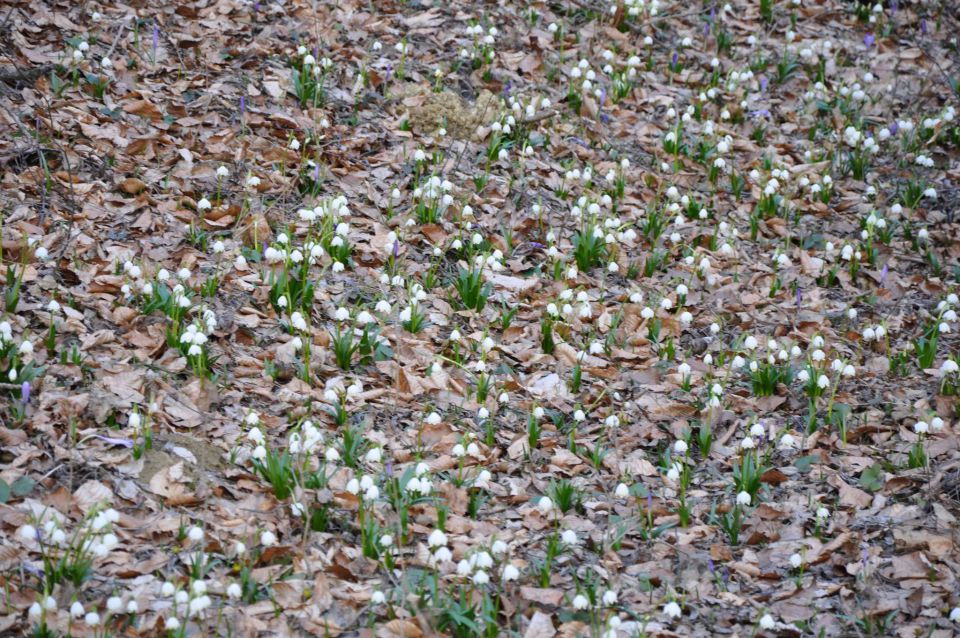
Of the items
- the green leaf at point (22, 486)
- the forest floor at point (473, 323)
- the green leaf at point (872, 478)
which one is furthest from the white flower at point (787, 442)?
the green leaf at point (22, 486)

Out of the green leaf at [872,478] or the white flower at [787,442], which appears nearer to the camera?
the green leaf at [872,478]

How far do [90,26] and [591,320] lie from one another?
12.4 ft

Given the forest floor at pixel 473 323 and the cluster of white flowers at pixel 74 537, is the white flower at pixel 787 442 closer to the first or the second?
the forest floor at pixel 473 323

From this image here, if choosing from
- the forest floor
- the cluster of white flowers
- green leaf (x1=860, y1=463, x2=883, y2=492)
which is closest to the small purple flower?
the forest floor

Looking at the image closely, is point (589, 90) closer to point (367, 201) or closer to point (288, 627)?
point (367, 201)

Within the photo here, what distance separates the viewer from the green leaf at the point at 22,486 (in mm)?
3250

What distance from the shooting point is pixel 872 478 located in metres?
3.90

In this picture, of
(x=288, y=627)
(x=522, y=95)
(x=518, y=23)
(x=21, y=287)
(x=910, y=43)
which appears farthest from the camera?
(x=910, y=43)

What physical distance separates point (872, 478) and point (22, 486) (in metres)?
3.34

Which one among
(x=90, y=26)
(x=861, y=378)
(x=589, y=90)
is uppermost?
(x=90, y=26)

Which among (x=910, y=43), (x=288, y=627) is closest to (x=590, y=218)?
(x=288, y=627)

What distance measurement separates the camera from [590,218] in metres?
5.52

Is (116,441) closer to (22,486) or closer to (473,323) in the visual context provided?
(22,486)

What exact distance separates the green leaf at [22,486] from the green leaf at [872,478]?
328 centimetres
